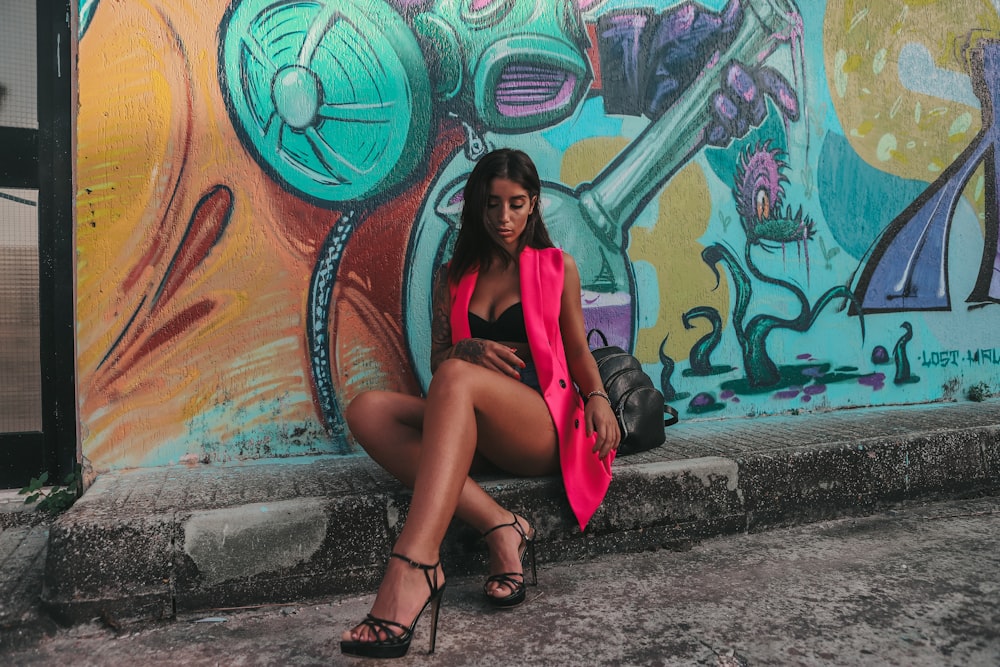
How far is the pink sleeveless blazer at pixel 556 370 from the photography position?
89.0 inches

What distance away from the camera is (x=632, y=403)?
2.73 m

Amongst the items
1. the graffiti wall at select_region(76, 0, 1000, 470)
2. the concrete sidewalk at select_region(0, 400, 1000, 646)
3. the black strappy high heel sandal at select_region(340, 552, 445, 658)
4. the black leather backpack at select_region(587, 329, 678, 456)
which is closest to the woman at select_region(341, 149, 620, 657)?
the black strappy high heel sandal at select_region(340, 552, 445, 658)

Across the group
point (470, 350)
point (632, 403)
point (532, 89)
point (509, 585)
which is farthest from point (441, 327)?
point (532, 89)

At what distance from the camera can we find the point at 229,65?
2.80 m

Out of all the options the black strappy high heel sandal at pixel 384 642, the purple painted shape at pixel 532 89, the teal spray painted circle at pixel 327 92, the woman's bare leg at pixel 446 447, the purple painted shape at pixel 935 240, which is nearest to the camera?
the black strappy high heel sandal at pixel 384 642

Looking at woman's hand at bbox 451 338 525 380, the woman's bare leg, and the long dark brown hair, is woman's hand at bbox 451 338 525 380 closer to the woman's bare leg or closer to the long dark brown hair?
the woman's bare leg

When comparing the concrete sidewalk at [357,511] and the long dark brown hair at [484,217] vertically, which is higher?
the long dark brown hair at [484,217]

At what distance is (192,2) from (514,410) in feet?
6.72

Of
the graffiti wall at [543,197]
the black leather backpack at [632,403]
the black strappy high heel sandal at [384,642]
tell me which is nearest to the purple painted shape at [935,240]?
the graffiti wall at [543,197]

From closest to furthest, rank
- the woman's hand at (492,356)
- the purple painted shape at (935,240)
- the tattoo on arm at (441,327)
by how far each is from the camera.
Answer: the woman's hand at (492,356) → the tattoo on arm at (441,327) → the purple painted shape at (935,240)

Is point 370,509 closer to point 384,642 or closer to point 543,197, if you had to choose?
point 384,642

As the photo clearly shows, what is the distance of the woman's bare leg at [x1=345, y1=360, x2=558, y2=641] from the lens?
69.9 inches

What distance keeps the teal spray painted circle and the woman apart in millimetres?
654

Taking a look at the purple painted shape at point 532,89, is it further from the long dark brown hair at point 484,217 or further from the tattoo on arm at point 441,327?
the tattoo on arm at point 441,327
